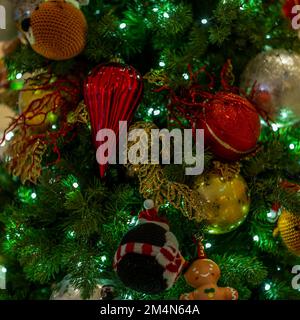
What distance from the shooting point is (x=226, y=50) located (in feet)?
2.89

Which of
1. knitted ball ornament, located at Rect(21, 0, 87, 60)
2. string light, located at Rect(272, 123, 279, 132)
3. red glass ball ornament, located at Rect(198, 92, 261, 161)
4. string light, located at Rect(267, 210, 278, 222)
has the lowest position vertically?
string light, located at Rect(267, 210, 278, 222)

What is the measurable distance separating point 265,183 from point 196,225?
0.14m

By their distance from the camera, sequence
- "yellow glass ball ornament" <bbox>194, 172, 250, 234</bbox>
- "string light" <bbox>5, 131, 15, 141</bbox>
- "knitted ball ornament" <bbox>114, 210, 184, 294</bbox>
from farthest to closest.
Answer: "string light" <bbox>5, 131, 15, 141</bbox>, "yellow glass ball ornament" <bbox>194, 172, 250, 234</bbox>, "knitted ball ornament" <bbox>114, 210, 184, 294</bbox>

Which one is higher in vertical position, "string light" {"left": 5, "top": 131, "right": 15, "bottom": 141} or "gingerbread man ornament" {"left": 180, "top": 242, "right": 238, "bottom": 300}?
"string light" {"left": 5, "top": 131, "right": 15, "bottom": 141}

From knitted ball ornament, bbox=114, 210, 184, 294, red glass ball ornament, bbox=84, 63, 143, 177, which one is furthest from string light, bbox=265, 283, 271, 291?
red glass ball ornament, bbox=84, 63, 143, 177

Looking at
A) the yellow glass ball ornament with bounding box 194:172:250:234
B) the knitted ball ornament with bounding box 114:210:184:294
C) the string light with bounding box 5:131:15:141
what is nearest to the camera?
the knitted ball ornament with bounding box 114:210:184:294

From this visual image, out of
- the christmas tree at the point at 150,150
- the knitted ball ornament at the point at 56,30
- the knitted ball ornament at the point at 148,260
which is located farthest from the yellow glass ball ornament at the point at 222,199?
the knitted ball ornament at the point at 56,30

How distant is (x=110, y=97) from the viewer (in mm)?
713

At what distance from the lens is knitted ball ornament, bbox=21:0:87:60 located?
2.48 feet

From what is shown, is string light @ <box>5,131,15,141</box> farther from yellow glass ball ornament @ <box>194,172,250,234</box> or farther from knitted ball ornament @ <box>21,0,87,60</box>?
yellow glass ball ornament @ <box>194,172,250,234</box>

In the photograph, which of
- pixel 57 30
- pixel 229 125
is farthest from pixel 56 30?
pixel 229 125

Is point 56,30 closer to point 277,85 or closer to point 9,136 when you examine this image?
point 9,136

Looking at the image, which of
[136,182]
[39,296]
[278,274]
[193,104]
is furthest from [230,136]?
[39,296]
